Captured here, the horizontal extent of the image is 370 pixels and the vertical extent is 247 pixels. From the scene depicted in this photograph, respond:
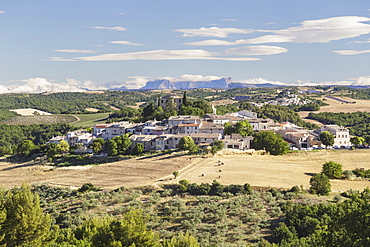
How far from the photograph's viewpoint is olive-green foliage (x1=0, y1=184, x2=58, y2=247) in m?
26.0

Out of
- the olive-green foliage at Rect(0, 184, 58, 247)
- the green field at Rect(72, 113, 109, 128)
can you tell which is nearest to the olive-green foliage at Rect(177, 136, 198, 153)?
the olive-green foliage at Rect(0, 184, 58, 247)

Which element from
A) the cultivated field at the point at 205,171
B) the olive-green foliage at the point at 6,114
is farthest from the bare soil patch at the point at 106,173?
the olive-green foliage at the point at 6,114

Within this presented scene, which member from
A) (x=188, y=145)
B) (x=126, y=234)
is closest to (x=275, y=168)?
(x=188, y=145)

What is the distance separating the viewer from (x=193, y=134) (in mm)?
80312

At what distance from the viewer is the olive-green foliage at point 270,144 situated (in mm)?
70875

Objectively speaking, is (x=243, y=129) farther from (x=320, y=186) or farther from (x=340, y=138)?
(x=320, y=186)

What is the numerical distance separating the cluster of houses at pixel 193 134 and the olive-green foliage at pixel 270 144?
7.01 feet

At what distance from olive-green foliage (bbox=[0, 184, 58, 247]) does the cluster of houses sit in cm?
5045

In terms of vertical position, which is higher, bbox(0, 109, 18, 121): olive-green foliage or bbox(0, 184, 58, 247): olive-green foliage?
bbox(0, 184, 58, 247): olive-green foliage

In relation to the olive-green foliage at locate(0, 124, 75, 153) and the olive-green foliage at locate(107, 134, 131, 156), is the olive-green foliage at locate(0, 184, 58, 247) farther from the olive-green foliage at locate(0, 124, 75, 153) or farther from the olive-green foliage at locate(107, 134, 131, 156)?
the olive-green foliage at locate(0, 124, 75, 153)

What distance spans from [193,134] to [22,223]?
5597cm

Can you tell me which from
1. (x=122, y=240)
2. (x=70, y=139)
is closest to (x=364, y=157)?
(x=122, y=240)

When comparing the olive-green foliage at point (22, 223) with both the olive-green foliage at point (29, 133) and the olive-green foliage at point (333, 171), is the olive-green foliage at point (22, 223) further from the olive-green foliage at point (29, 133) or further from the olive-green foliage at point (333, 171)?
the olive-green foliage at point (29, 133)

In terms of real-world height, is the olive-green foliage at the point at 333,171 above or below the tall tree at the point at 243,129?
below
